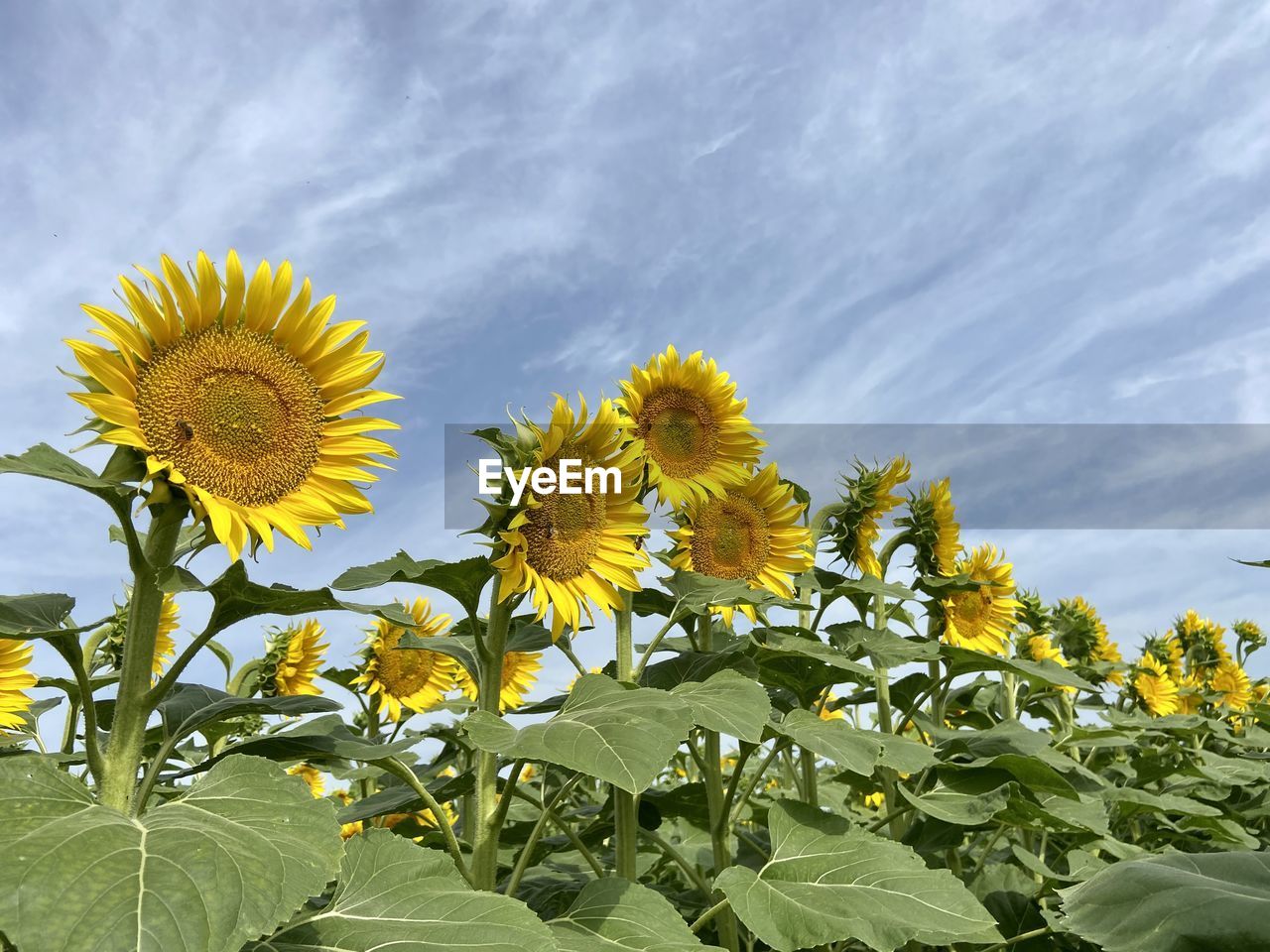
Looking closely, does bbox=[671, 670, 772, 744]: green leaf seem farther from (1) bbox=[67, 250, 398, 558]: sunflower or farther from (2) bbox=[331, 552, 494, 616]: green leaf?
(1) bbox=[67, 250, 398, 558]: sunflower

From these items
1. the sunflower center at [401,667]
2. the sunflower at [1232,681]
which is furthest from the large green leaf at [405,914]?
the sunflower at [1232,681]

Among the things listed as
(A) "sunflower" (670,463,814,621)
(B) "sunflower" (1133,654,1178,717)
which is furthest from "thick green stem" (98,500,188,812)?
(B) "sunflower" (1133,654,1178,717)

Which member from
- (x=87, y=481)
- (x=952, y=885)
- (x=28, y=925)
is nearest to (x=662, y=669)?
(x=952, y=885)

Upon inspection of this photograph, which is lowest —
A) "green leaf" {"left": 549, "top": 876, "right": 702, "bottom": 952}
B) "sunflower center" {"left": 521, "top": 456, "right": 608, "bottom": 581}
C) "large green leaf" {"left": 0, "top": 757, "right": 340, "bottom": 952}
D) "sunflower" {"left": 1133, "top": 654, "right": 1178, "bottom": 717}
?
"green leaf" {"left": 549, "top": 876, "right": 702, "bottom": 952}

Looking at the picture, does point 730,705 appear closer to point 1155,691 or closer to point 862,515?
point 862,515

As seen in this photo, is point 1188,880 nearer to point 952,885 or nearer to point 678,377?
point 952,885

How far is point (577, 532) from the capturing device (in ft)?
8.58

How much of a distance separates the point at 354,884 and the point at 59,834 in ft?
1.96

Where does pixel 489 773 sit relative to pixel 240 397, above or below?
below

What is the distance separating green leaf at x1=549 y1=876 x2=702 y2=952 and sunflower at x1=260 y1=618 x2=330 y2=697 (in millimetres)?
2272

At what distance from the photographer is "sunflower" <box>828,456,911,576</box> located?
3.87 meters

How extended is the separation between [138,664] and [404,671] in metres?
2.15

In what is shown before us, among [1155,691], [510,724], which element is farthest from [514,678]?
[1155,691]

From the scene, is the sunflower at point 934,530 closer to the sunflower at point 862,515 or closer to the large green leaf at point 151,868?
the sunflower at point 862,515
